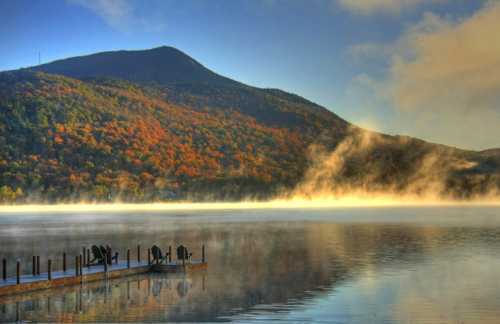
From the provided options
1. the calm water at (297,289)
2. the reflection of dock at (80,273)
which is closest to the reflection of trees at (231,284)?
the calm water at (297,289)

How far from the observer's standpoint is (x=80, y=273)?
1543 inches

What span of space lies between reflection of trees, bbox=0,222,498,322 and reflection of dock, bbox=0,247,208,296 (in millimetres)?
650

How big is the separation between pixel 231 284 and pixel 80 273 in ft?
24.4

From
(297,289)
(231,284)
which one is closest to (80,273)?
(231,284)

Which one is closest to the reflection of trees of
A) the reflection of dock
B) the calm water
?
the calm water

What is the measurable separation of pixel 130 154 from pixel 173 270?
156335 millimetres

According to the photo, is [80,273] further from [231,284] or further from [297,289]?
[297,289]

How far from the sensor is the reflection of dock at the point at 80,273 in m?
35.4

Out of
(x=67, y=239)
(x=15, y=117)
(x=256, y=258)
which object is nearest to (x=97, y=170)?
→ (x=15, y=117)

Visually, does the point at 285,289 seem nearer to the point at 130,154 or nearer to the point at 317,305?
the point at 317,305

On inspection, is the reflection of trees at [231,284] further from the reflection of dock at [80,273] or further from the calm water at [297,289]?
the reflection of dock at [80,273]

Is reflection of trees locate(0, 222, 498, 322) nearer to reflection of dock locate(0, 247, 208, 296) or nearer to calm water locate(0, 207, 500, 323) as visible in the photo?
calm water locate(0, 207, 500, 323)

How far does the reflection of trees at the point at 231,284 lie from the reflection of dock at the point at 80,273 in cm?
65

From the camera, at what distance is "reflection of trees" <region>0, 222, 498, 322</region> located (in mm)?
31156
